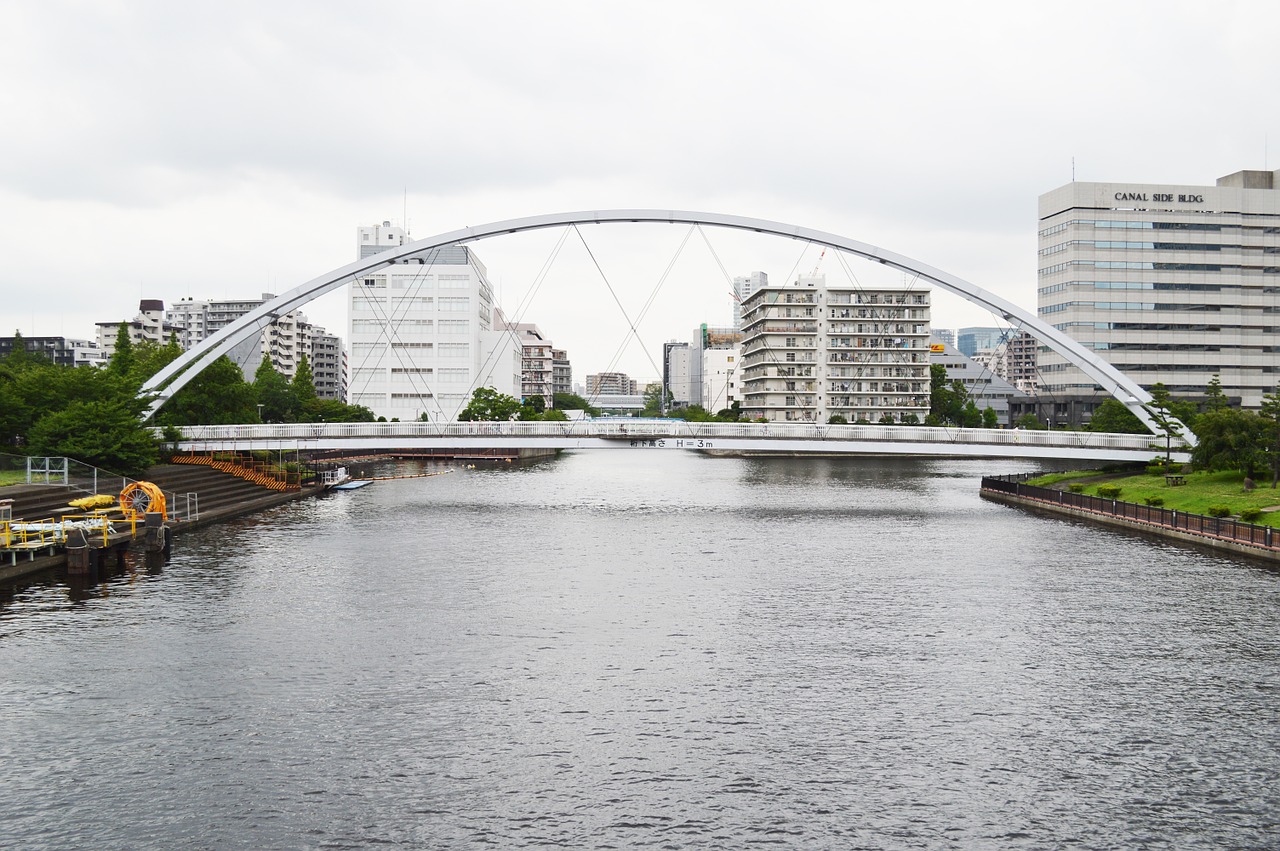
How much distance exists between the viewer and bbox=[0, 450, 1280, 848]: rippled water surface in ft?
45.5

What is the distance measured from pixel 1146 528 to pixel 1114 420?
1887 inches

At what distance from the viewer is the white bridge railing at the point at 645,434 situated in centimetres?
5803

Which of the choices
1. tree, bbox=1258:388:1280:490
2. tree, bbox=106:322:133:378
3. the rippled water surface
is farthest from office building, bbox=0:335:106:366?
tree, bbox=1258:388:1280:490

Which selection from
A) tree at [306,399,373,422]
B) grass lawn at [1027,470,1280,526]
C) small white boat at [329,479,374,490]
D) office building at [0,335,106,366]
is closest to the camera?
grass lawn at [1027,470,1280,526]

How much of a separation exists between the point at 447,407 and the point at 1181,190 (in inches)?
4008

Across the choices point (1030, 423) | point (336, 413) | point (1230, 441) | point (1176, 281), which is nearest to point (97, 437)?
point (1230, 441)

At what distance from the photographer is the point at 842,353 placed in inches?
5881

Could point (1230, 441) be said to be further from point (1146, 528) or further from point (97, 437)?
point (97, 437)

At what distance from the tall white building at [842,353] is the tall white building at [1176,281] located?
29742 mm

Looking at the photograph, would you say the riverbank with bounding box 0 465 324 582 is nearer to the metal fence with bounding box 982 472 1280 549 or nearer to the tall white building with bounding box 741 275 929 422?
the metal fence with bounding box 982 472 1280 549

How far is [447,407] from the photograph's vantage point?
131875mm

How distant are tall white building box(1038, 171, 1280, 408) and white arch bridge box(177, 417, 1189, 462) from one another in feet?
220

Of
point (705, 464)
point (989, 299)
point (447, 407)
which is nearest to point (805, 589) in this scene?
point (989, 299)

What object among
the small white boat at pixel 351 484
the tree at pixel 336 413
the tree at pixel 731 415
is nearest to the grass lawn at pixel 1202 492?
the small white boat at pixel 351 484
